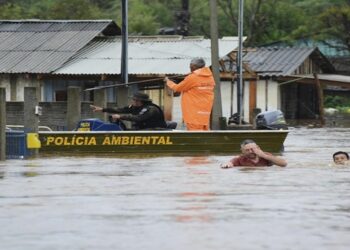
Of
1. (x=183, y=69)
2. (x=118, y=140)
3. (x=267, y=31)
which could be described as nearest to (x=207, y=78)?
(x=118, y=140)

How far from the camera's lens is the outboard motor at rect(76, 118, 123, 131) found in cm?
2203

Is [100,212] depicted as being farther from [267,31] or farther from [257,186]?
[267,31]

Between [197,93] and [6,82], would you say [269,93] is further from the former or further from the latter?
[197,93]

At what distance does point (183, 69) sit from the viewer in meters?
36.6

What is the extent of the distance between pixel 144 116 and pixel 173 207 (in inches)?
394

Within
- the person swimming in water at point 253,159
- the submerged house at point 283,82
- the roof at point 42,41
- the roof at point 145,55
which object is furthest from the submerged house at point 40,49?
the person swimming in water at point 253,159

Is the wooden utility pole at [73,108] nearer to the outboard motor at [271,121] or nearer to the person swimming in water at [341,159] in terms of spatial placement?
the outboard motor at [271,121]

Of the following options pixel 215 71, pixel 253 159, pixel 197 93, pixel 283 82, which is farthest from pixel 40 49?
pixel 253 159

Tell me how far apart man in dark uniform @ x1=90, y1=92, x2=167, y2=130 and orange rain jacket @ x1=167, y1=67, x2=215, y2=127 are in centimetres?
49

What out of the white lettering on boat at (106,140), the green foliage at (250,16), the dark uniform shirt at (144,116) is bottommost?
the white lettering on boat at (106,140)

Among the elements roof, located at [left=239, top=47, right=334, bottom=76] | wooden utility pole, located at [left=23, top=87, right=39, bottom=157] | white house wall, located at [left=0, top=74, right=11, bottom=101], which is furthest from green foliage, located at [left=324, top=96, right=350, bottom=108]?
wooden utility pole, located at [left=23, top=87, right=39, bottom=157]

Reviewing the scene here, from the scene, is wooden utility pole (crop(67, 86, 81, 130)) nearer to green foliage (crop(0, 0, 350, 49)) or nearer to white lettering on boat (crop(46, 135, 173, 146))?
white lettering on boat (crop(46, 135, 173, 146))

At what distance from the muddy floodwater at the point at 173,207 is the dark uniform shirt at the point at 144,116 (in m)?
3.15

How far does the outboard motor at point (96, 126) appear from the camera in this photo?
22031 mm
